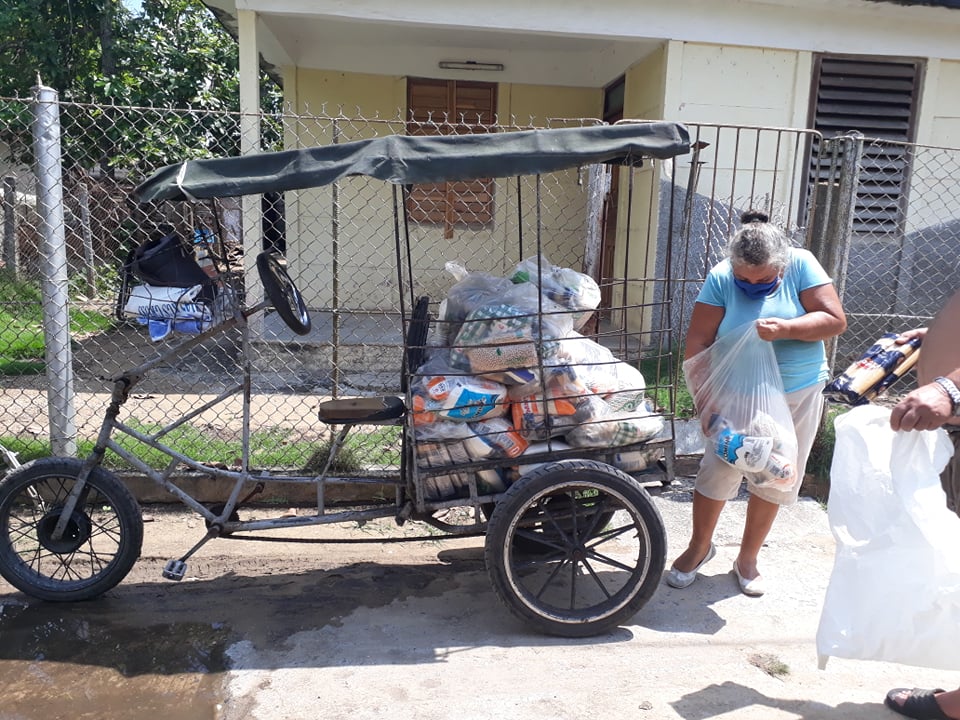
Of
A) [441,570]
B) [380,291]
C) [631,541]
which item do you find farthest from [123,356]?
[631,541]

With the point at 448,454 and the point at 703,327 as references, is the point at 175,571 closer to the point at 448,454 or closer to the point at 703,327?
the point at 448,454

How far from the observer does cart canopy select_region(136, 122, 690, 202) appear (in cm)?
277

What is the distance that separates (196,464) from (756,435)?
240 cm

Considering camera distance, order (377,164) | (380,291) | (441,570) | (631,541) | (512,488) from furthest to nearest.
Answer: (380,291) < (631,541) < (441,570) < (512,488) < (377,164)

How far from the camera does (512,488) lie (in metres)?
3.05

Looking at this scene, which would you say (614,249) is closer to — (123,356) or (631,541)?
(631,541)

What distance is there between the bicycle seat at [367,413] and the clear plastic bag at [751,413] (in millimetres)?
1348

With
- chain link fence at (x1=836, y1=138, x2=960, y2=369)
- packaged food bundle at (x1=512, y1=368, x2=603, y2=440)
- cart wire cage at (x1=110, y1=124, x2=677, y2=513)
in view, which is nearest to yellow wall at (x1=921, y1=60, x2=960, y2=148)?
chain link fence at (x1=836, y1=138, x2=960, y2=369)

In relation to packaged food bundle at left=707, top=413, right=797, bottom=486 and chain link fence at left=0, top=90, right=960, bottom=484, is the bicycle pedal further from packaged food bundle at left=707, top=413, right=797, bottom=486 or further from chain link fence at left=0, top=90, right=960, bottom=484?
packaged food bundle at left=707, top=413, right=797, bottom=486

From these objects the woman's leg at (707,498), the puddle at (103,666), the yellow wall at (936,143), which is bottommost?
the puddle at (103,666)

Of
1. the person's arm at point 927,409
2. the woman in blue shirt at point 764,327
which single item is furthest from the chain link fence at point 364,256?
the person's arm at point 927,409

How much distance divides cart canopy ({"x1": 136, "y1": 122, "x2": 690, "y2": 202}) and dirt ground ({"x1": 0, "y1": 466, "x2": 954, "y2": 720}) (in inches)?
65.1

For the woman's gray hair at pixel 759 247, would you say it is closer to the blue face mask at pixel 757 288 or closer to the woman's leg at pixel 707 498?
the blue face mask at pixel 757 288

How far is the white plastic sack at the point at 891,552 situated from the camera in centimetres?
230
